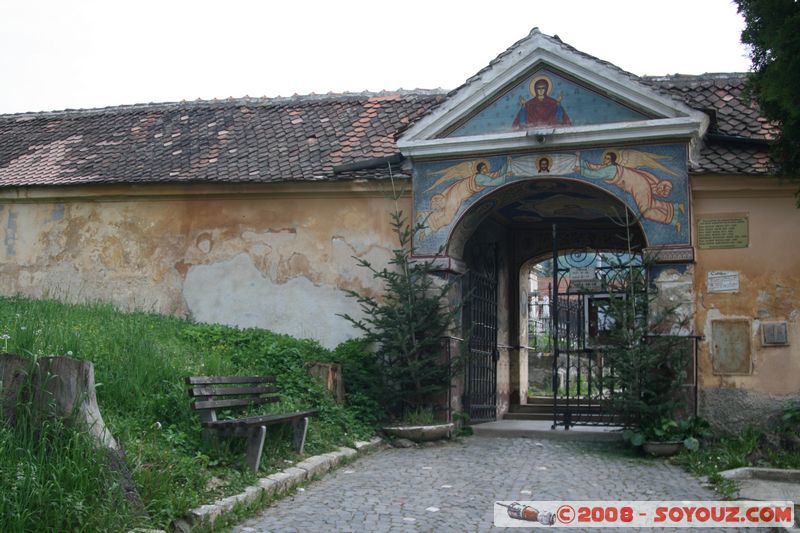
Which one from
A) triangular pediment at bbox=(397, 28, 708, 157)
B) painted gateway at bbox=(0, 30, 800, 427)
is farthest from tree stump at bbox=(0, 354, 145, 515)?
triangular pediment at bbox=(397, 28, 708, 157)

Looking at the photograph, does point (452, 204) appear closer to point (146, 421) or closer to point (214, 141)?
point (214, 141)

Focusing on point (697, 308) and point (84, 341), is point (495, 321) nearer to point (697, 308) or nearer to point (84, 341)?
point (697, 308)

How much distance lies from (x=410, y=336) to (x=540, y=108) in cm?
368

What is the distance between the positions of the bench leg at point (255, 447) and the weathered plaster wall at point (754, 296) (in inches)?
244

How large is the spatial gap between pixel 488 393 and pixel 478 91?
16.7 ft

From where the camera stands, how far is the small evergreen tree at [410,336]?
37.8 ft

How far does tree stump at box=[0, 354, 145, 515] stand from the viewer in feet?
19.1

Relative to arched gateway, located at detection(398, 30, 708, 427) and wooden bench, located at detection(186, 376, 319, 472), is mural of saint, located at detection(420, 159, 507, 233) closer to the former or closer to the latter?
arched gateway, located at detection(398, 30, 708, 427)

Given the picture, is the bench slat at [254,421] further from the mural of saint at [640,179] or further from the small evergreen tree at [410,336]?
the mural of saint at [640,179]

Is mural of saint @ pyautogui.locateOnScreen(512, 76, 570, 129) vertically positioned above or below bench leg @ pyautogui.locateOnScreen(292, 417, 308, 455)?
above

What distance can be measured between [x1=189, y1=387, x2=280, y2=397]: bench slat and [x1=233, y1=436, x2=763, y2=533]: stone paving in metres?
1.11

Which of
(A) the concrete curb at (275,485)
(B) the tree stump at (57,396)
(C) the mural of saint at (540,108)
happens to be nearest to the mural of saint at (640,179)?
(C) the mural of saint at (540,108)

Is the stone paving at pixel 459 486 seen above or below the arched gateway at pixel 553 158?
below

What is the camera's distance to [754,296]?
11094mm
